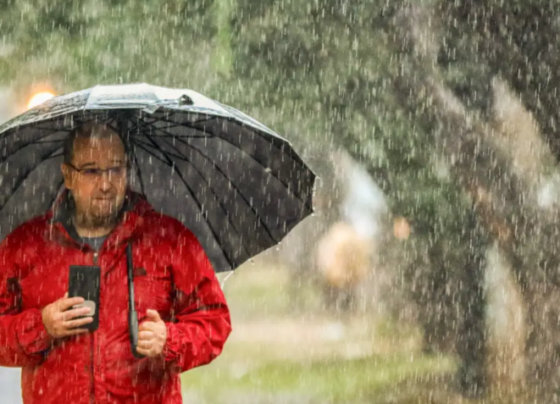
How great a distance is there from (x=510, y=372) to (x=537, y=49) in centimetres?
411

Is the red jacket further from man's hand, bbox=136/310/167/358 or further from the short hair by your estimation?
the short hair

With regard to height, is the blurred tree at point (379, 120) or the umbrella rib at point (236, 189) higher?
the blurred tree at point (379, 120)

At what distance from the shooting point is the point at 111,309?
12.8 ft

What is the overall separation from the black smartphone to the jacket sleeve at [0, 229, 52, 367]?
0.20m

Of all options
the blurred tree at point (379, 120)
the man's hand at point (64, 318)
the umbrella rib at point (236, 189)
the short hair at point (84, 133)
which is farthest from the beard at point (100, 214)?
the blurred tree at point (379, 120)

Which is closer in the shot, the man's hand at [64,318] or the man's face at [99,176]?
the man's hand at [64,318]

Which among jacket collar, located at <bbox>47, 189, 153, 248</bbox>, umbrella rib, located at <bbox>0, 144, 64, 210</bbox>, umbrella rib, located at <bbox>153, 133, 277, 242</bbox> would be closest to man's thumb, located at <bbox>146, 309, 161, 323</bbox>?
jacket collar, located at <bbox>47, 189, 153, 248</bbox>

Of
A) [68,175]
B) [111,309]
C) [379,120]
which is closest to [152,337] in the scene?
[111,309]

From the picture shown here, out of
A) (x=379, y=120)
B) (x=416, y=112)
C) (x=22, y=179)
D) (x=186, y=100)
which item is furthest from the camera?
(x=379, y=120)

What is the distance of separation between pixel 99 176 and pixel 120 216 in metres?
0.19

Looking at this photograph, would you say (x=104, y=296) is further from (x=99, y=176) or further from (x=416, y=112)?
(x=416, y=112)

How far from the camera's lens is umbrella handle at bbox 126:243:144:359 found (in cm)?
379

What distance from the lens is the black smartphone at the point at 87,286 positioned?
148 inches

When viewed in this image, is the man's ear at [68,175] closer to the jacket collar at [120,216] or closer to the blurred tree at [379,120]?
the jacket collar at [120,216]
